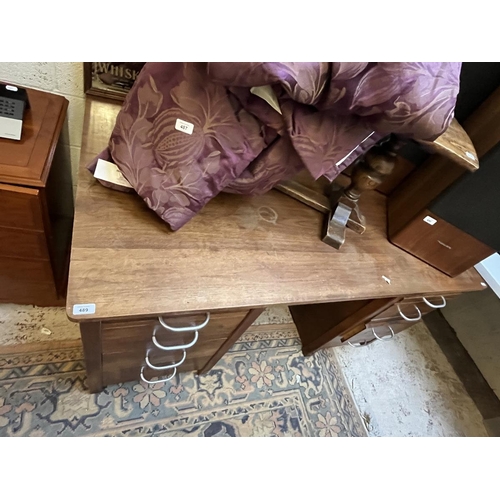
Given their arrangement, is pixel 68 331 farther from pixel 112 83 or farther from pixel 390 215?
pixel 390 215

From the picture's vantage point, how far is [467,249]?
922 mm

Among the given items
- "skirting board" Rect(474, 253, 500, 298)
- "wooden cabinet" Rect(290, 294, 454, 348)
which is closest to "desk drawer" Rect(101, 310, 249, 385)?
"wooden cabinet" Rect(290, 294, 454, 348)

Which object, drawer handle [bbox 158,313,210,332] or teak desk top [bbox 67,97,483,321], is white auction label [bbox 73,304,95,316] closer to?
teak desk top [bbox 67,97,483,321]

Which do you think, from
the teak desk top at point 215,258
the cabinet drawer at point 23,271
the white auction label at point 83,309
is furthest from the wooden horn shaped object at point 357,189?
the cabinet drawer at point 23,271

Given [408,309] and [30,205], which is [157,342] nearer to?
[30,205]

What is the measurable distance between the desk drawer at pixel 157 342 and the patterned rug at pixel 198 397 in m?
0.10

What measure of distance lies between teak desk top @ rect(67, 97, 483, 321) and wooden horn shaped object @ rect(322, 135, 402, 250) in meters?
0.03

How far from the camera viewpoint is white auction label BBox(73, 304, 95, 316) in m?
0.56

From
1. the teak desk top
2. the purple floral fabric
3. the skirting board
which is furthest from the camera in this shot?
the skirting board

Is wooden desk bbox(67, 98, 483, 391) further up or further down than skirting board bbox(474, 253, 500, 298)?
further up

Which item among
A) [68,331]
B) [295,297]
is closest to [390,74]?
[295,297]

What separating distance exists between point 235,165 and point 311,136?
6.0 inches

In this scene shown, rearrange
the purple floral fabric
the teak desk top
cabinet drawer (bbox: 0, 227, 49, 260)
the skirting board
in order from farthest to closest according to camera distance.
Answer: the skirting board
cabinet drawer (bbox: 0, 227, 49, 260)
the teak desk top
the purple floral fabric
